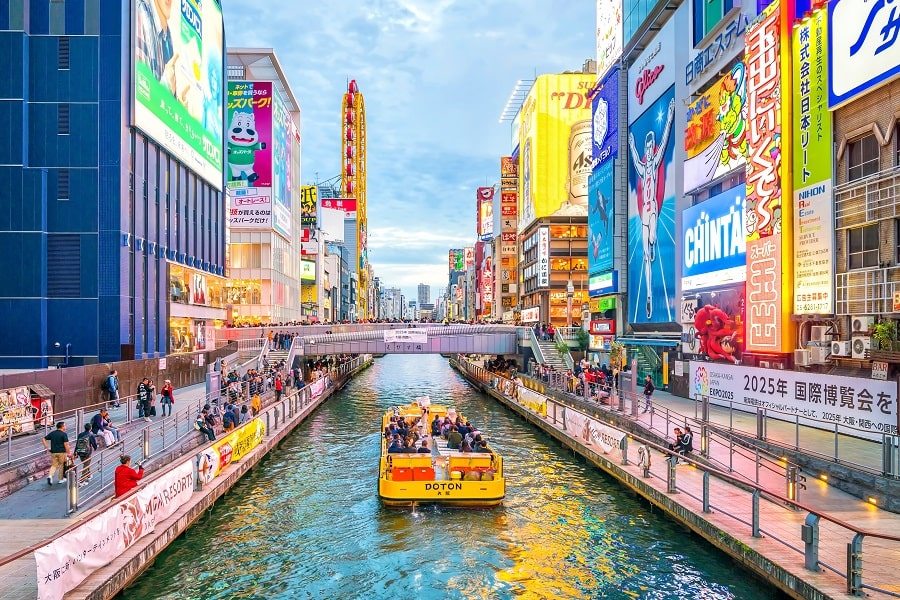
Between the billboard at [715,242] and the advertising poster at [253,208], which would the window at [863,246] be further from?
the advertising poster at [253,208]

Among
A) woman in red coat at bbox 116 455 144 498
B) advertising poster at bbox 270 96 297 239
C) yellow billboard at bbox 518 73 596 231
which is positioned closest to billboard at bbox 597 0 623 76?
yellow billboard at bbox 518 73 596 231

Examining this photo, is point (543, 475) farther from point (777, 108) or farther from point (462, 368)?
point (462, 368)

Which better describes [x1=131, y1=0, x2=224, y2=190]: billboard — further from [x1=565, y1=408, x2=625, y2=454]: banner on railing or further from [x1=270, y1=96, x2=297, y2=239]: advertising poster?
[x1=565, y1=408, x2=625, y2=454]: banner on railing

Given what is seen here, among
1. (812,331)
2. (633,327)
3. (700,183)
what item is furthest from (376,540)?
(633,327)

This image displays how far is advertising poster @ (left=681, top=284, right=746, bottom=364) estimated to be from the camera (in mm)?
33438

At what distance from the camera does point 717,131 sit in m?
37.2

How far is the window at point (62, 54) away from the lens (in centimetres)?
3844

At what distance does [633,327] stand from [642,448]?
33881 millimetres

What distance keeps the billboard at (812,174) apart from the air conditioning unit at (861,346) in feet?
7.99

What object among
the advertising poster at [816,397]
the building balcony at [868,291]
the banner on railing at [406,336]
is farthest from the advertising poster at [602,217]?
the building balcony at [868,291]

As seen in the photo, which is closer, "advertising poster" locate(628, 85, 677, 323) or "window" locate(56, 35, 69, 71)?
"window" locate(56, 35, 69, 71)

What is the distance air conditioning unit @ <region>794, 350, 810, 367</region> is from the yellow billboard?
71902 millimetres

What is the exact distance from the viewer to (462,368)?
9188 centimetres

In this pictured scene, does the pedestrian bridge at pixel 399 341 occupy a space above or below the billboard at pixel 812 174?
below
